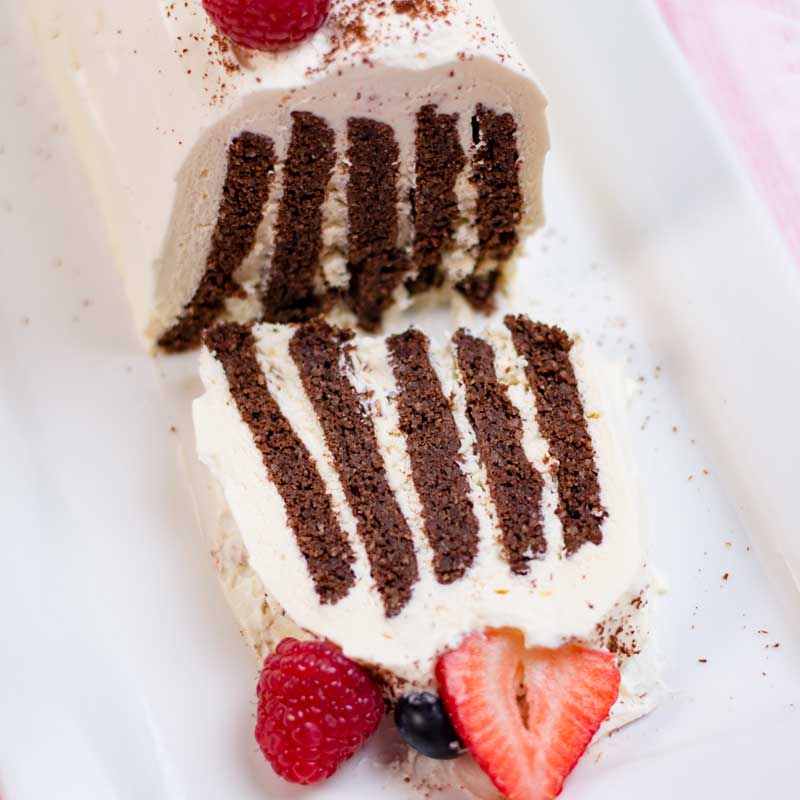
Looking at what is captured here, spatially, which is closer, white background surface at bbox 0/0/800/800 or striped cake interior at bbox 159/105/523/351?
white background surface at bbox 0/0/800/800

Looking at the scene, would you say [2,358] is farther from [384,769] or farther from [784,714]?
[784,714]

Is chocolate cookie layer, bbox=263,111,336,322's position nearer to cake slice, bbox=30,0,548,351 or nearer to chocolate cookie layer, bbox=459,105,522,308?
cake slice, bbox=30,0,548,351

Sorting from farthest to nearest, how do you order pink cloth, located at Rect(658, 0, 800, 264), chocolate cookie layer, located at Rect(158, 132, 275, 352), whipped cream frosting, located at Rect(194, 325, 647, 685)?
pink cloth, located at Rect(658, 0, 800, 264)
chocolate cookie layer, located at Rect(158, 132, 275, 352)
whipped cream frosting, located at Rect(194, 325, 647, 685)

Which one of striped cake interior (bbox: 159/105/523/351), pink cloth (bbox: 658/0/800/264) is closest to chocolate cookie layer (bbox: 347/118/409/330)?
striped cake interior (bbox: 159/105/523/351)

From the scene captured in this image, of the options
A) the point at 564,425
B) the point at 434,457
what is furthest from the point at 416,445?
the point at 564,425

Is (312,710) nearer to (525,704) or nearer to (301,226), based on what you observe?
(525,704)

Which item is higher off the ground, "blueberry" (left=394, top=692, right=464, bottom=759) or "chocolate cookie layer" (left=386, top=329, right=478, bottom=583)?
"chocolate cookie layer" (left=386, top=329, right=478, bottom=583)

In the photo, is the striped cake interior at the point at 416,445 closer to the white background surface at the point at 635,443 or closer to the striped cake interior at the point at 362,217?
the striped cake interior at the point at 362,217
